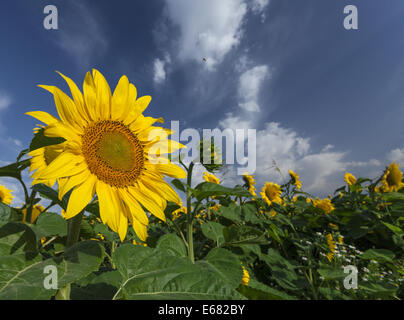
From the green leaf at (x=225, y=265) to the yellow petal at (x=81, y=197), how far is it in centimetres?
68

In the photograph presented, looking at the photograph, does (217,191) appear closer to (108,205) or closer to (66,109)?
(108,205)

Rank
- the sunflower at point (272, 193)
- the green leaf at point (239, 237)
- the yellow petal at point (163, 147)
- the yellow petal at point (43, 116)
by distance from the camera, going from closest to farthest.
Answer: the yellow petal at point (43, 116)
the yellow petal at point (163, 147)
the green leaf at point (239, 237)
the sunflower at point (272, 193)

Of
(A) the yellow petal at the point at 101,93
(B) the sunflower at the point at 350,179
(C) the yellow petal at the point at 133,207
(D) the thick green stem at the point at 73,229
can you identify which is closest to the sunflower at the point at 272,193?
(B) the sunflower at the point at 350,179

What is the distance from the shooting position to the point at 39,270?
58 cm

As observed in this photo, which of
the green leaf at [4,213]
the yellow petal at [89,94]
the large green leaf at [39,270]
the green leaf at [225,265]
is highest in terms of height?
the yellow petal at [89,94]

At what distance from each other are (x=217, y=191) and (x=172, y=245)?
41 cm

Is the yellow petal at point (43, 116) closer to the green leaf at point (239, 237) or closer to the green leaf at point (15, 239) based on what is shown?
the green leaf at point (15, 239)

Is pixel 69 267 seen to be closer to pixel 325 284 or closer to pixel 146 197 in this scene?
pixel 146 197

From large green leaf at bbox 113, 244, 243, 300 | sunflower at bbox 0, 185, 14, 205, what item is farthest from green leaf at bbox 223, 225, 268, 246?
sunflower at bbox 0, 185, 14, 205

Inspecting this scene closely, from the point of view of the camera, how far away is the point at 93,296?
0.71 m

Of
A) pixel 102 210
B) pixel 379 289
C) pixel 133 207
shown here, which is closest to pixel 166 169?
pixel 133 207

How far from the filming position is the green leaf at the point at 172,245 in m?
1.25
